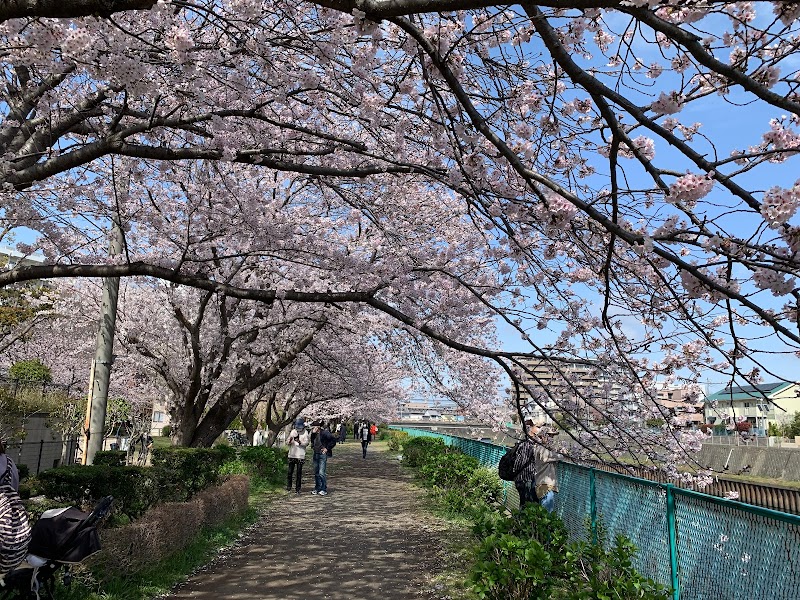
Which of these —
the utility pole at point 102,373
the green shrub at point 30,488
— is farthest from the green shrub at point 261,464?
the green shrub at point 30,488

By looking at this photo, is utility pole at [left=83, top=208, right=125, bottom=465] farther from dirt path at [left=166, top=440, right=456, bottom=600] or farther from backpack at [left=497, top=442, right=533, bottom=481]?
backpack at [left=497, top=442, right=533, bottom=481]

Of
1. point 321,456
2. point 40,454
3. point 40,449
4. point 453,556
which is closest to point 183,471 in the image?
point 453,556

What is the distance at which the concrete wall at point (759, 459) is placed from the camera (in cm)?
2281

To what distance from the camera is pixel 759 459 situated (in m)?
25.5

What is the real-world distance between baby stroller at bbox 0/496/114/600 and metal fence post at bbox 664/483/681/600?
4.42 metres

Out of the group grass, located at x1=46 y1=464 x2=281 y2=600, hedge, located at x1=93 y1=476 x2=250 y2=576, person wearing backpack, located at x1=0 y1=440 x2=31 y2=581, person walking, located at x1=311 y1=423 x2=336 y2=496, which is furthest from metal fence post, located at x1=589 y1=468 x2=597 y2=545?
person walking, located at x1=311 y1=423 x2=336 y2=496

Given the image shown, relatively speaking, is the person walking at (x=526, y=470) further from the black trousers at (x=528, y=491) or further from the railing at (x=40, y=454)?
the railing at (x=40, y=454)

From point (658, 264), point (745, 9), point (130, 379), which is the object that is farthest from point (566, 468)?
point (130, 379)

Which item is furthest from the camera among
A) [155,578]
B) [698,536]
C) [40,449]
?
[40,449]

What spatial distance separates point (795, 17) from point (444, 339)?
3.35m

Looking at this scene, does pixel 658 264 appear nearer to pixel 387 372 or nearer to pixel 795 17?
pixel 795 17

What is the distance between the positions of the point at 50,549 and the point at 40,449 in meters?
11.0

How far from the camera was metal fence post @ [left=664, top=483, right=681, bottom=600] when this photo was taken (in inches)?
189

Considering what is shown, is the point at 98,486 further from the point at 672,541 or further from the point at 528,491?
the point at 672,541
